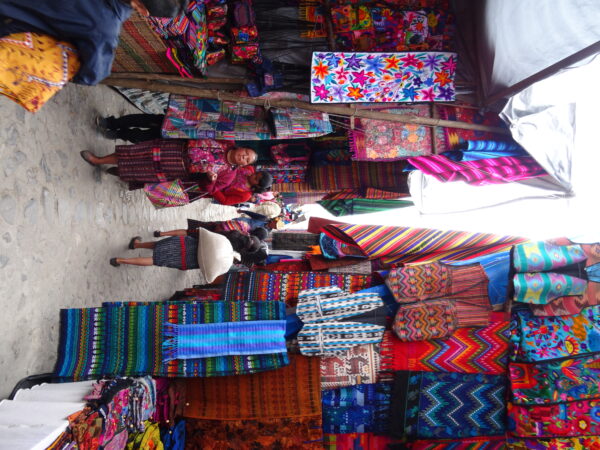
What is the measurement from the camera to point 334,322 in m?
2.95

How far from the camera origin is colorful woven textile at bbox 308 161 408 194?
4539 mm

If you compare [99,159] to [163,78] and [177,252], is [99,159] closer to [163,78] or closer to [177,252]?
[163,78]

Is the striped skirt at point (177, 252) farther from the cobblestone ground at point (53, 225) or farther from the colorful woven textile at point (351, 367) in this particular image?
the colorful woven textile at point (351, 367)

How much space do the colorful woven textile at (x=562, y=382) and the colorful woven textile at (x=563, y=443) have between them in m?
0.23

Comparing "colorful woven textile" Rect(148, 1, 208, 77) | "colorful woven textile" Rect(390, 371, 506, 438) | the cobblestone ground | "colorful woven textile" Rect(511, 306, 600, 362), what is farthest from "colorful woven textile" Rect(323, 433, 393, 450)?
"colorful woven textile" Rect(148, 1, 208, 77)

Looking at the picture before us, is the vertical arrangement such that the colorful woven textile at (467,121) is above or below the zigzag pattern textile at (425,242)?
above

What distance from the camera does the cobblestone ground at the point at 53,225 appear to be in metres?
2.55

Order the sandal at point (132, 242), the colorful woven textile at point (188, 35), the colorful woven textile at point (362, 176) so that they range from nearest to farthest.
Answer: the colorful woven textile at point (188, 35), the sandal at point (132, 242), the colorful woven textile at point (362, 176)

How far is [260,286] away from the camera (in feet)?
11.5

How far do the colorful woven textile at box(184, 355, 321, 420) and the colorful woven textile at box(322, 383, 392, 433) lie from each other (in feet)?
0.48

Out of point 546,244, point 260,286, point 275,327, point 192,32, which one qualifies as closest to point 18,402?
point 275,327

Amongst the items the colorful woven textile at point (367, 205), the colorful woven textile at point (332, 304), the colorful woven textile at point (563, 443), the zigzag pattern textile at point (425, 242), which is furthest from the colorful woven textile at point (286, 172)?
the colorful woven textile at point (563, 443)

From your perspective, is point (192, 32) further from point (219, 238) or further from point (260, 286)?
point (260, 286)

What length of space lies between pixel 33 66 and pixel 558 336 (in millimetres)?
3185
